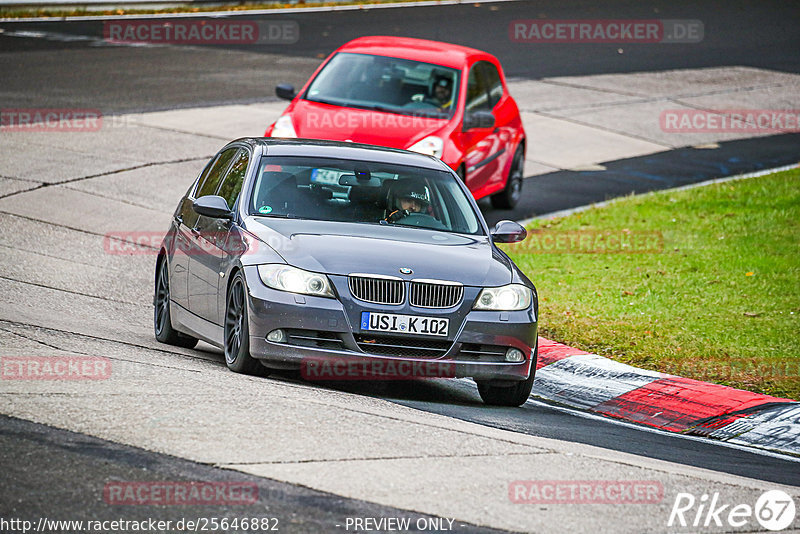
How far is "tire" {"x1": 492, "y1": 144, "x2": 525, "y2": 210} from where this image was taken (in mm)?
16881

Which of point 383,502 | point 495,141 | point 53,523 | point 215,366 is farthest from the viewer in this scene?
point 495,141

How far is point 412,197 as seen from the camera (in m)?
9.41

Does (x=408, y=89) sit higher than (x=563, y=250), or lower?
higher

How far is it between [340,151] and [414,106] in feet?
18.3

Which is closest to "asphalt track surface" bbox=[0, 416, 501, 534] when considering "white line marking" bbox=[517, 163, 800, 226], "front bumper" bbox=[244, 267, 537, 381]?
"front bumper" bbox=[244, 267, 537, 381]

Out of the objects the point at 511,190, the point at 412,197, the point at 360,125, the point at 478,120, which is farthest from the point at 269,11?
the point at 412,197

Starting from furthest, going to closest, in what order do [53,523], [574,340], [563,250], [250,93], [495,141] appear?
[250,93], [495,141], [563,250], [574,340], [53,523]

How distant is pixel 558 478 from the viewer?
628 cm

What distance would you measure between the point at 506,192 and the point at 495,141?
43.2 inches

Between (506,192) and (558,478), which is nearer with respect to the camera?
(558,478)

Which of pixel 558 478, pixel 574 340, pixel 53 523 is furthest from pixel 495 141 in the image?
pixel 53 523

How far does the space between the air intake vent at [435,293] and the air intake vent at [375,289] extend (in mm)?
91

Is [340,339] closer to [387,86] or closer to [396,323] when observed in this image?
[396,323]

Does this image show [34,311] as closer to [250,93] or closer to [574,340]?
[574,340]
